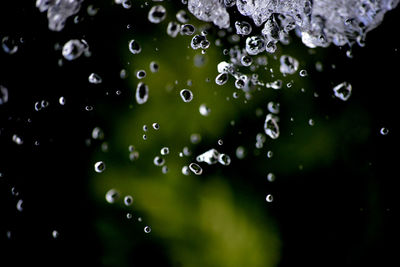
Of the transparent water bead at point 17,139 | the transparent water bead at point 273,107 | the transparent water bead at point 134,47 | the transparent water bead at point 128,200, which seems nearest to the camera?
the transparent water bead at point 134,47

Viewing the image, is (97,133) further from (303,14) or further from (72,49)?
(303,14)

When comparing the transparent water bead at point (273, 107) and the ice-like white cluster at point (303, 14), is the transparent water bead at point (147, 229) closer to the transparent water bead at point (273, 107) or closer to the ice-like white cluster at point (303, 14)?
the transparent water bead at point (273, 107)

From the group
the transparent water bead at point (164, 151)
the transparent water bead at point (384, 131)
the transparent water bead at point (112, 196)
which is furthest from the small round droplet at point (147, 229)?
the transparent water bead at point (384, 131)

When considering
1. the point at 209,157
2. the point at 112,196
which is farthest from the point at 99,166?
the point at 209,157

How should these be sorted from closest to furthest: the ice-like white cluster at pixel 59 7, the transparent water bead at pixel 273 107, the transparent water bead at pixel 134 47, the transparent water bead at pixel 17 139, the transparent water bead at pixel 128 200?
the ice-like white cluster at pixel 59 7 < the transparent water bead at pixel 134 47 < the transparent water bead at pixel 17 139 < the transparent water bead at pixel 128 200 < the transparent water bead at pixel 273 107

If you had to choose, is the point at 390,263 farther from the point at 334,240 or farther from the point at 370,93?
the point at 370,93

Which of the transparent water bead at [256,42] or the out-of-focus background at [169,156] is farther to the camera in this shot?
the out-of-focus background at [169,156]

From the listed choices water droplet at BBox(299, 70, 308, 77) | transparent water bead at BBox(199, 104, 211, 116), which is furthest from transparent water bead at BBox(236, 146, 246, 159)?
water droplet at BBox(299, 70, 308, 77)

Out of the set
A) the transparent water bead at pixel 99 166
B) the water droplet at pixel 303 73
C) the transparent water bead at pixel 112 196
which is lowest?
the transparent water bead at pixel 112 196

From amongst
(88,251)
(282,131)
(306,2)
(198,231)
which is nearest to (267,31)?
(306,2)
